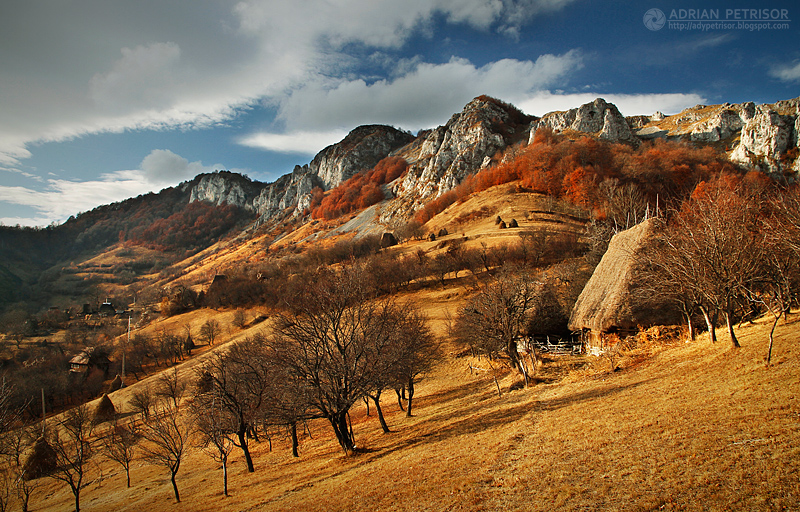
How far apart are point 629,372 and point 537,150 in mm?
94089

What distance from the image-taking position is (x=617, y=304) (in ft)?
71.3

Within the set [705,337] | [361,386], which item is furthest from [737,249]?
[361,386]

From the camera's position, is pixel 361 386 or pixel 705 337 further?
pixel 705 337

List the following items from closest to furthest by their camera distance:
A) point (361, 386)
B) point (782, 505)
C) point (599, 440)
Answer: point (782, 505) → point (599, 440) → point (361, 386)

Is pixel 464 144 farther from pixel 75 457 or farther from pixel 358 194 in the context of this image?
pixel 75 457

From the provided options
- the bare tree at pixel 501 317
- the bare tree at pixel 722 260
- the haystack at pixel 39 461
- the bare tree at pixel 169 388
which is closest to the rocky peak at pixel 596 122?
the bare tree at pixel 501 317

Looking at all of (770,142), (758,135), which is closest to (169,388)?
(770,142)

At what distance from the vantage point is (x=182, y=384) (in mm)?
46281

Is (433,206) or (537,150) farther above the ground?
(537,150)

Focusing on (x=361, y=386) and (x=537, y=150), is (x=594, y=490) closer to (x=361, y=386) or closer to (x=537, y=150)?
(x=361, y=386)

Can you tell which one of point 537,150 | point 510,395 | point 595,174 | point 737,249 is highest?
point 537,150

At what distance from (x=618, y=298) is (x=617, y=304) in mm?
432

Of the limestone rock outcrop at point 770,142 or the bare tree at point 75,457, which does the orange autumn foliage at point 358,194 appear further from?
the bare tree at point 75,457

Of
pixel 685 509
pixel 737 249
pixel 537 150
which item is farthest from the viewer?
pixel 537 150
